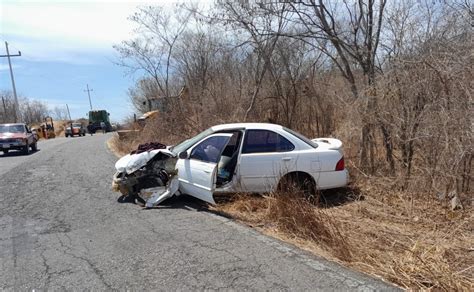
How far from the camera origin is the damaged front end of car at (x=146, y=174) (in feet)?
22.5

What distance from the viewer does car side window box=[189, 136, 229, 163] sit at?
6.68 meters

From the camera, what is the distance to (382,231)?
5160mm

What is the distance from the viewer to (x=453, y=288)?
3240 millimetres

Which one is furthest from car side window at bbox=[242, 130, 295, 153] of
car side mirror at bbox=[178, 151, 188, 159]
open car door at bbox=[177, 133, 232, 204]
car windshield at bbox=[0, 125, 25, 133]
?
car windshield at bbox=[0, 125, 25, 133]

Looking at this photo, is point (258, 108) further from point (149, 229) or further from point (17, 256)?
point (17, 256)

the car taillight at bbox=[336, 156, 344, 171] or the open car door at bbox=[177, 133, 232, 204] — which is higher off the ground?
the open car door at bbox=[177, 133, 232, 204]

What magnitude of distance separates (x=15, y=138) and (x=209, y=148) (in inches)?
644

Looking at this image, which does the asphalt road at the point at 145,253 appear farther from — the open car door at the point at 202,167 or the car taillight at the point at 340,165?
the car taillight at the point at 340,165

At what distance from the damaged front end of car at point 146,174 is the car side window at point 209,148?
19.4 inches

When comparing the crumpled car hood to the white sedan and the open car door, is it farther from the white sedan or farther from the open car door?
the open car door

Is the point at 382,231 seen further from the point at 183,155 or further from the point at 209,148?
the point at 183,155

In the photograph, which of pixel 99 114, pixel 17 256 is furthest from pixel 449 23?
pixel 99 114

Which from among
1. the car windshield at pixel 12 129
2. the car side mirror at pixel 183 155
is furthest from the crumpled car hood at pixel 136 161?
the car windshield at pixel 12 129

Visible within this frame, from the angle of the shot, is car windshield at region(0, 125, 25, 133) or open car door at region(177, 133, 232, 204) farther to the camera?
car windshield at region(0, 125, 25, 133)
